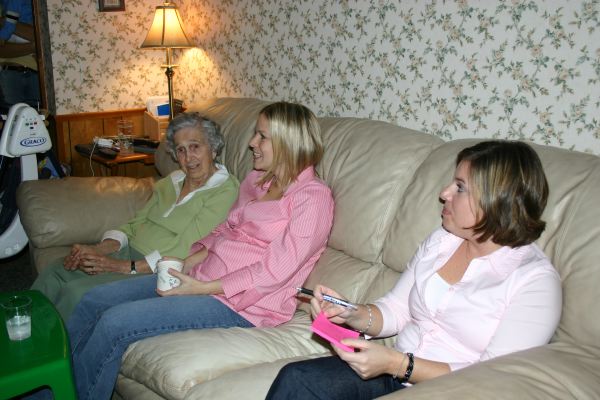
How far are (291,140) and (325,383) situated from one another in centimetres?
86

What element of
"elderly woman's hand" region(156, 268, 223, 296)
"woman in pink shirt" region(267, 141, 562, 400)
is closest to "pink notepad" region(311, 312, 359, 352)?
"woman in pink shirt" region(267, 141, 562, 400)

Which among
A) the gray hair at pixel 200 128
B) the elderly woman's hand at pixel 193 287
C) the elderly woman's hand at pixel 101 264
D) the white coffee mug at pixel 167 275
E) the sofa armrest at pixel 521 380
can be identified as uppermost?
the gray hair at pixel 200 128

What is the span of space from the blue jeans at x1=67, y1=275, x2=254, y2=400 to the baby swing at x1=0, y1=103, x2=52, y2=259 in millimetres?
1444

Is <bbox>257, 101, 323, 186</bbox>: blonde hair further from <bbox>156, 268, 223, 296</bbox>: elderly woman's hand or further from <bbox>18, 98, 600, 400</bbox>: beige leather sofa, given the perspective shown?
<bbox>156, 268, 223, 296</bbox>: elderly woman's hand

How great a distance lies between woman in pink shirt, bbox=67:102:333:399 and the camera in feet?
5.69

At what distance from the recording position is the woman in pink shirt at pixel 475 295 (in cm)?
122

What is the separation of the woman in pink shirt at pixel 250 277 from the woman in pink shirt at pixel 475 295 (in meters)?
0.42

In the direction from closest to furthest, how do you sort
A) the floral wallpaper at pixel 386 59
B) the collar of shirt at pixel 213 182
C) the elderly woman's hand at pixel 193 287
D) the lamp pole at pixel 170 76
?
the floral wallpaper at pixel 386 59 → the elderly woman's hand at pixel 193 287 → the collar of shirt at pixel 213 182 → the lamp pole at pixel 170 76

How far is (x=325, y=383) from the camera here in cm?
132

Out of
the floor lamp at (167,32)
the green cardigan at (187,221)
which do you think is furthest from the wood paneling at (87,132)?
the green cardigan at (187,221)

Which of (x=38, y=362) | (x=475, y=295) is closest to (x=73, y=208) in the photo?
(x=38, y=362)

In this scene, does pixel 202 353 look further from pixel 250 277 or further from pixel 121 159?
pixel 121 159

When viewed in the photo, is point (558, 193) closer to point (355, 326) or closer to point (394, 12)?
point (355, 326)

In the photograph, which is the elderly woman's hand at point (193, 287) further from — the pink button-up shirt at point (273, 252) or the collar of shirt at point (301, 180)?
the collar of shirt at point (301, 180)
